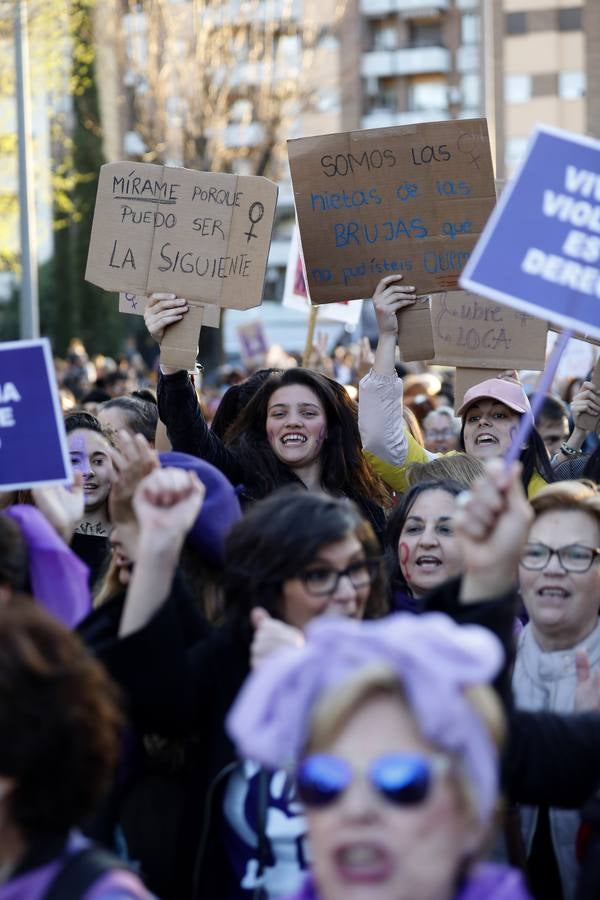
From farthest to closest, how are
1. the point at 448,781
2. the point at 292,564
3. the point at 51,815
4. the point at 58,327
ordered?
the point at 58,327
the point at 292,564
the point at 51,815
the point at 448,781

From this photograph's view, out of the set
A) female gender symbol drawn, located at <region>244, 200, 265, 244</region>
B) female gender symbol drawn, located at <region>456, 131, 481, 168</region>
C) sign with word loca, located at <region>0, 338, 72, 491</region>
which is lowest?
sign with word loca, located at <region>0, 338, 72, 491</region>

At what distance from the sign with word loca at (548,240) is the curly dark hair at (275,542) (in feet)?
2.03

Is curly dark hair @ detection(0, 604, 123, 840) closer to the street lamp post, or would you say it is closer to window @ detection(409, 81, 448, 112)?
the street lamp post

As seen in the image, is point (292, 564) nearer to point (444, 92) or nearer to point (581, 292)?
point (581, 292)

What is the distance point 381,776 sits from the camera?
203 centimetres

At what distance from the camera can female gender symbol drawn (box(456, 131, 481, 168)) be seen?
5.77m

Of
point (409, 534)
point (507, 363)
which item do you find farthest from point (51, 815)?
point (507, 363)

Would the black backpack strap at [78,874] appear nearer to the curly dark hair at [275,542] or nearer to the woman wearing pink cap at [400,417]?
the curly dark hair at [275,542]

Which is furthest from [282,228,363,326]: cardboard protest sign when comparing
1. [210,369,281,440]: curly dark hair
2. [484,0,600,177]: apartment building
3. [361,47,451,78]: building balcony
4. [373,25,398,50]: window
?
[484,0,600,177]: apartment building

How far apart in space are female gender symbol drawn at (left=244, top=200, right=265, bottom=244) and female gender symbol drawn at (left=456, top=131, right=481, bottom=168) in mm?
803

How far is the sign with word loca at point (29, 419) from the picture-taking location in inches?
143

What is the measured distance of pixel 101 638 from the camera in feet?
10.5

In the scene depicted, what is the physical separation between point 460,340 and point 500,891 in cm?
475

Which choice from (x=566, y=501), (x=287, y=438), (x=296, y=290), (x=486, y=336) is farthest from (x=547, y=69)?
(x=566, y=501)
